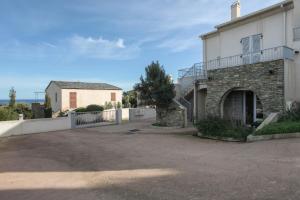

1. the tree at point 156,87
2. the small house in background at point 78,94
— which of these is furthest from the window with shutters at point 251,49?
the small house in background at point 78,94

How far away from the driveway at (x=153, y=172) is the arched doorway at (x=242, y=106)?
647 centimetres

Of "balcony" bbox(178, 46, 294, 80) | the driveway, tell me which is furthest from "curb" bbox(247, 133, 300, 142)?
"balcony" bbox(178, 46, 294, 80)

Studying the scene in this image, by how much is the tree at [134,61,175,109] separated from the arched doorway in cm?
365

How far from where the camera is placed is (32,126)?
16.8 meters

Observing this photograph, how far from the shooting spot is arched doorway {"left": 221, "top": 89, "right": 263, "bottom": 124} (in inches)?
645

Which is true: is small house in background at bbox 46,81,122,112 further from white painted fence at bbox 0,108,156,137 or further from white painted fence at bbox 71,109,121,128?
white painted fence at bbox 71,109,121,128

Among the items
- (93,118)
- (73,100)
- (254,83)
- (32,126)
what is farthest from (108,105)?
(254,83)

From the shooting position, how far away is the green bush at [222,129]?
12.1m

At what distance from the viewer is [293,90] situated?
14.1 metres

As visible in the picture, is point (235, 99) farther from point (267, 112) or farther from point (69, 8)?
point (69, 8)

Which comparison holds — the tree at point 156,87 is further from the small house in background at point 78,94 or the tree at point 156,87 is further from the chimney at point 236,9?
the small house in background at point 78,94

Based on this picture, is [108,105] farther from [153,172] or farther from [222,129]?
[153,172]

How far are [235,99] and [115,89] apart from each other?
23456 mm

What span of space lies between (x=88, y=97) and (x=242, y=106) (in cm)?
2288
